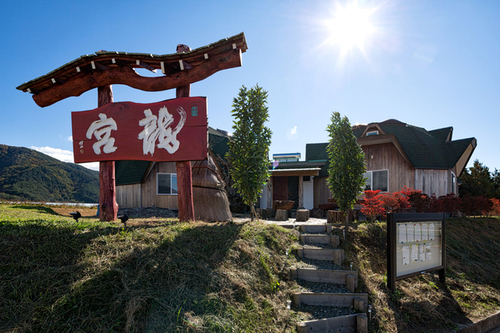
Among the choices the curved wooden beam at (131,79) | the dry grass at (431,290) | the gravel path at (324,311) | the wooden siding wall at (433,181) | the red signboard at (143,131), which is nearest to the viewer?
the gravel path at (324,311)

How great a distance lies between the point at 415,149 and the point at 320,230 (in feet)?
33.4

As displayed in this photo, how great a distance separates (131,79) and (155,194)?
9.00 metres

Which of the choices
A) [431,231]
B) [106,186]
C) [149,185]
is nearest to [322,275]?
[431,231]

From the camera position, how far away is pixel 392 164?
1361 cm

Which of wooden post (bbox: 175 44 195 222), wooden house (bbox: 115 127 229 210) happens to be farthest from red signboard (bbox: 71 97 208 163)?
wooden house (bbox: 115 127 229 210)

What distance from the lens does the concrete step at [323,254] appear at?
5219 mm

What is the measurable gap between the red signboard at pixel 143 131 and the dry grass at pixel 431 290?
14.4 feet

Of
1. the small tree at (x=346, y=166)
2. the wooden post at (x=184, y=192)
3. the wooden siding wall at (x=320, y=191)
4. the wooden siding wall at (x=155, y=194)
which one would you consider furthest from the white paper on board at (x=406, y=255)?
the wooden siding wall at (x=155, y=194)

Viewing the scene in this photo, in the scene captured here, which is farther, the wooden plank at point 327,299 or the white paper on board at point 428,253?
the white paper on board at point 428,253

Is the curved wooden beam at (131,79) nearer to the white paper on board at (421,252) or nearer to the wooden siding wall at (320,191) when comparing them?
the white paper on board at (421,252)

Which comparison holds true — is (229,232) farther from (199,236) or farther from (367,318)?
(367,318)

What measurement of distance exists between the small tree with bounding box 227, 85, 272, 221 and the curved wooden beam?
37.3 inches

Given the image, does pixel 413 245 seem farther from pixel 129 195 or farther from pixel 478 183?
pixel 478 183

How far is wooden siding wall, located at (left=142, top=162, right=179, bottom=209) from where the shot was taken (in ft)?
47.8
